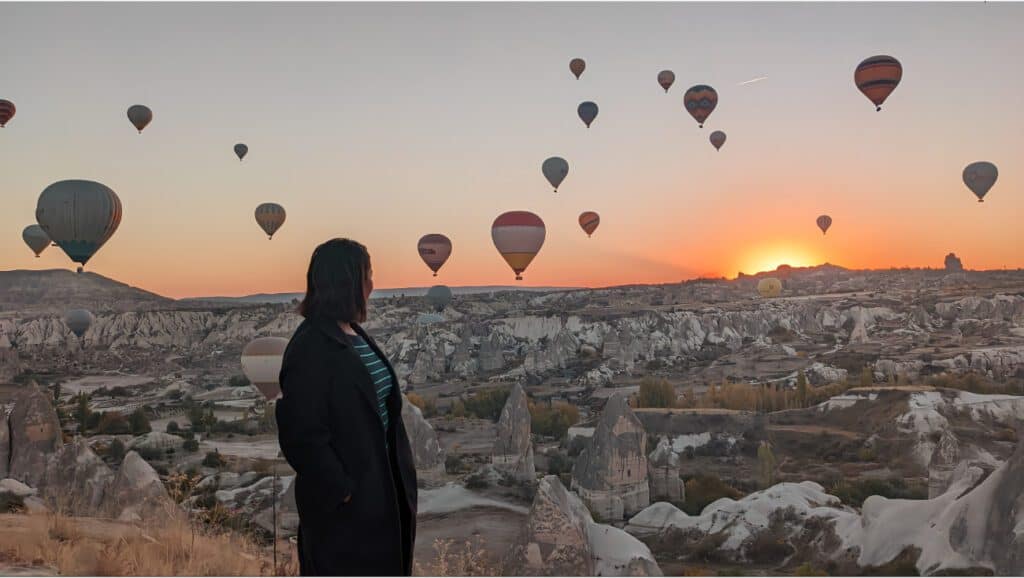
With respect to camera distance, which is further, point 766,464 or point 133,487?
point 766,464

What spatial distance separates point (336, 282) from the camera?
8.54ft

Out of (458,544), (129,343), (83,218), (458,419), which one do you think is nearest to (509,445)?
(458,544)

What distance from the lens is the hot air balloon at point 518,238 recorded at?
89.7 feet

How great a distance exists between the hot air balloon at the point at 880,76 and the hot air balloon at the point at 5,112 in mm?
26754

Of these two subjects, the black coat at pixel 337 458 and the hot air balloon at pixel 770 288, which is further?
the hot air balloon at pixel 770 288

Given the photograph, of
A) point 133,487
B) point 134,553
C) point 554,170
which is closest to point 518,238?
point 554,170

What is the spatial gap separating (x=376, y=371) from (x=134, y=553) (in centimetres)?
253

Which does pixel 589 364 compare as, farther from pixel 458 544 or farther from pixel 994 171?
pixel 458 544

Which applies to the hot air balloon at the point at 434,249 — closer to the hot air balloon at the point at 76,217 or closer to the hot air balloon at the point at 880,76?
the hot air balloon at the point at 76,217

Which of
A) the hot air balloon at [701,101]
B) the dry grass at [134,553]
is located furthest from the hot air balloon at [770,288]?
the dry grass at [134,553]

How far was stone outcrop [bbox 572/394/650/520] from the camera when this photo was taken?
1775 cm

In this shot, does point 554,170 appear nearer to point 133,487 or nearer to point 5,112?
point 5,112

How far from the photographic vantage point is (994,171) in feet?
111

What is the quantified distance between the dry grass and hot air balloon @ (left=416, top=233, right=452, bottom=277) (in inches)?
1152
